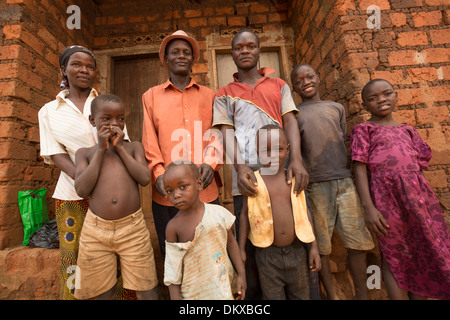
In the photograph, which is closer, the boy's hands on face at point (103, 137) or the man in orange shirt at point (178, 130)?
the boy's hands on face at point (103, 137)

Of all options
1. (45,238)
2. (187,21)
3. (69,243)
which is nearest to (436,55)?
(187,21)

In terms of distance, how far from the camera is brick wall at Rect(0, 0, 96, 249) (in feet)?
7.32

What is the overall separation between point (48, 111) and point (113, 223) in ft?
3.30

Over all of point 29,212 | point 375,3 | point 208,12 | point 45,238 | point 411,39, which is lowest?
point 45,238

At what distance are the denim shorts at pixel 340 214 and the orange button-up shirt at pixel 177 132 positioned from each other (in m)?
0.84

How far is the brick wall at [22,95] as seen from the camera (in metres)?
2.23

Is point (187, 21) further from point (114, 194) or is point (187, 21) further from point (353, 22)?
point (114, 194)

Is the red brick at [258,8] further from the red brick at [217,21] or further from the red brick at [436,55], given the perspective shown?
the red brick at [436,55]

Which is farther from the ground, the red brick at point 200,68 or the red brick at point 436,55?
the red brick at point 200,68

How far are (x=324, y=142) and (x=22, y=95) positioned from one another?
295 centimetres

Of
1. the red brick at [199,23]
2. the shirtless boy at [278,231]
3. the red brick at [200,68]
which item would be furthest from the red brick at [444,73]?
the red brick at [199,23]

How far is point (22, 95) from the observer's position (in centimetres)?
241

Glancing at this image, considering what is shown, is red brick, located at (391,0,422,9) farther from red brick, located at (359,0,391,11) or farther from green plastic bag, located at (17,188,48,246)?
green plastic bag, located at (17,188,48,246)

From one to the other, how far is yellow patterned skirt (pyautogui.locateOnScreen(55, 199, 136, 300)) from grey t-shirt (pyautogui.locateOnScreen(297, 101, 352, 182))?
1697mm
